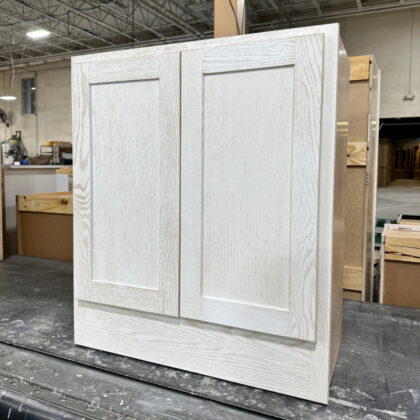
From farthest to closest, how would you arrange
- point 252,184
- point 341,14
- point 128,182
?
point 341,14, point 128,182, point 252,184

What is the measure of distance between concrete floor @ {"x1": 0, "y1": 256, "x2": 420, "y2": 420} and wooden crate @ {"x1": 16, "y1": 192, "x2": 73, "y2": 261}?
3.94ft

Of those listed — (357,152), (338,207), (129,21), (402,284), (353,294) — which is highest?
(129,21)

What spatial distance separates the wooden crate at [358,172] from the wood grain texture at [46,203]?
1.63 meters

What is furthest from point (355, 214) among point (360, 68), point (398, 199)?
point (398, 199)

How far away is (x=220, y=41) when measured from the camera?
3.15ft

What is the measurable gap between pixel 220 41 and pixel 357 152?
4.13 ft

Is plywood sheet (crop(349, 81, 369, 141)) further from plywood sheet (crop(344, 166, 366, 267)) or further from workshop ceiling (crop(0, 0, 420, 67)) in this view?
workshop ceiling (crop(0, 0, 420, 67))

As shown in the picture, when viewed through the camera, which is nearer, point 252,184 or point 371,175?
point 252,184

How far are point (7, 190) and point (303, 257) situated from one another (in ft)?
8.69

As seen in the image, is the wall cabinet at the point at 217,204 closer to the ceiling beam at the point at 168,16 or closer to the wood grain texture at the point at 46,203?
the wood grain texture at the point at 46,203

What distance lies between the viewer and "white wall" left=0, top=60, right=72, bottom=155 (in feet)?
32.3

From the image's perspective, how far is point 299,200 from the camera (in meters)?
0.90

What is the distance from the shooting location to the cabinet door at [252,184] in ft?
2.91

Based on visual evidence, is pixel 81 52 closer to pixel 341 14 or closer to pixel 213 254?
pixel 341 14
